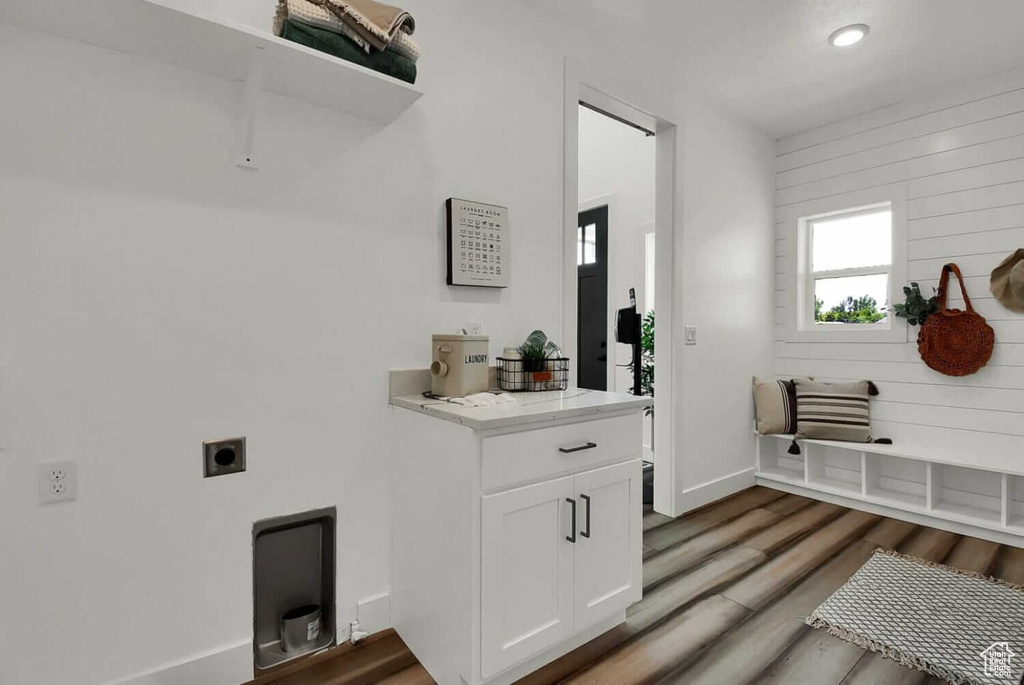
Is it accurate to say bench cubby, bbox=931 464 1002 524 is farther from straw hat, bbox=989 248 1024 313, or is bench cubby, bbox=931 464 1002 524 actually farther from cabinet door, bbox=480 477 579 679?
cabinet door, bbox=480 477 579 679

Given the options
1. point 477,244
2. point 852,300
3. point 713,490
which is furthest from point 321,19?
point 852,300

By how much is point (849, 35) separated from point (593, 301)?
2.34 meters

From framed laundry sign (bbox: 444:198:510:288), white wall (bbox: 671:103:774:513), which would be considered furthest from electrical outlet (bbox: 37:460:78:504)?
white wall (bbox: 671:103:774:513)

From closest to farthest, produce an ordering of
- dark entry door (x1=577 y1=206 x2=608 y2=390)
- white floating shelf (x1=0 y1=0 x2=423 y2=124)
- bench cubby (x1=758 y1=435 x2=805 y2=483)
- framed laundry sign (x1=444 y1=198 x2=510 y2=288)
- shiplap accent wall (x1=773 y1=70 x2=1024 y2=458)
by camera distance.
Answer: white floating shelf (x1=0 y1=0 x2=423 y2=124) → framed laundry sign (x1=444 y1=198 x2=510 y2=288) → shiplap accent wall (x1=773 y1=70 x2=1024 y2=458) → bench cubby (x1=758 y1=435 x2=805 y2=483) → dark entry door (x1=577 y1=206 x2=608 y2=390)

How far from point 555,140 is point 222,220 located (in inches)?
56.1

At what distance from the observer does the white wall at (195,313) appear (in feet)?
4.22

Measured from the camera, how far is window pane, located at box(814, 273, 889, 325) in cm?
336

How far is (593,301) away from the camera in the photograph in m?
4.30

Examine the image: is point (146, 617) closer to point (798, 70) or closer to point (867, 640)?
point (867, 640)

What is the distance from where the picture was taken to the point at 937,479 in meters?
2.98

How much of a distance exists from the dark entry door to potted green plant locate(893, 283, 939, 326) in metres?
1.93

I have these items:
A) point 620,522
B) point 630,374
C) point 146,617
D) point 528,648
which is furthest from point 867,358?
point 146,617

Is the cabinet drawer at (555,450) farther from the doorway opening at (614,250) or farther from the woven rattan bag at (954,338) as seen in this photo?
the woven rattan bag at (954,338)

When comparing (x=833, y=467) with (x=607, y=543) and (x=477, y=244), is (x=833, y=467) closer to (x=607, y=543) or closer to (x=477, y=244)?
(x=607, y=543)
